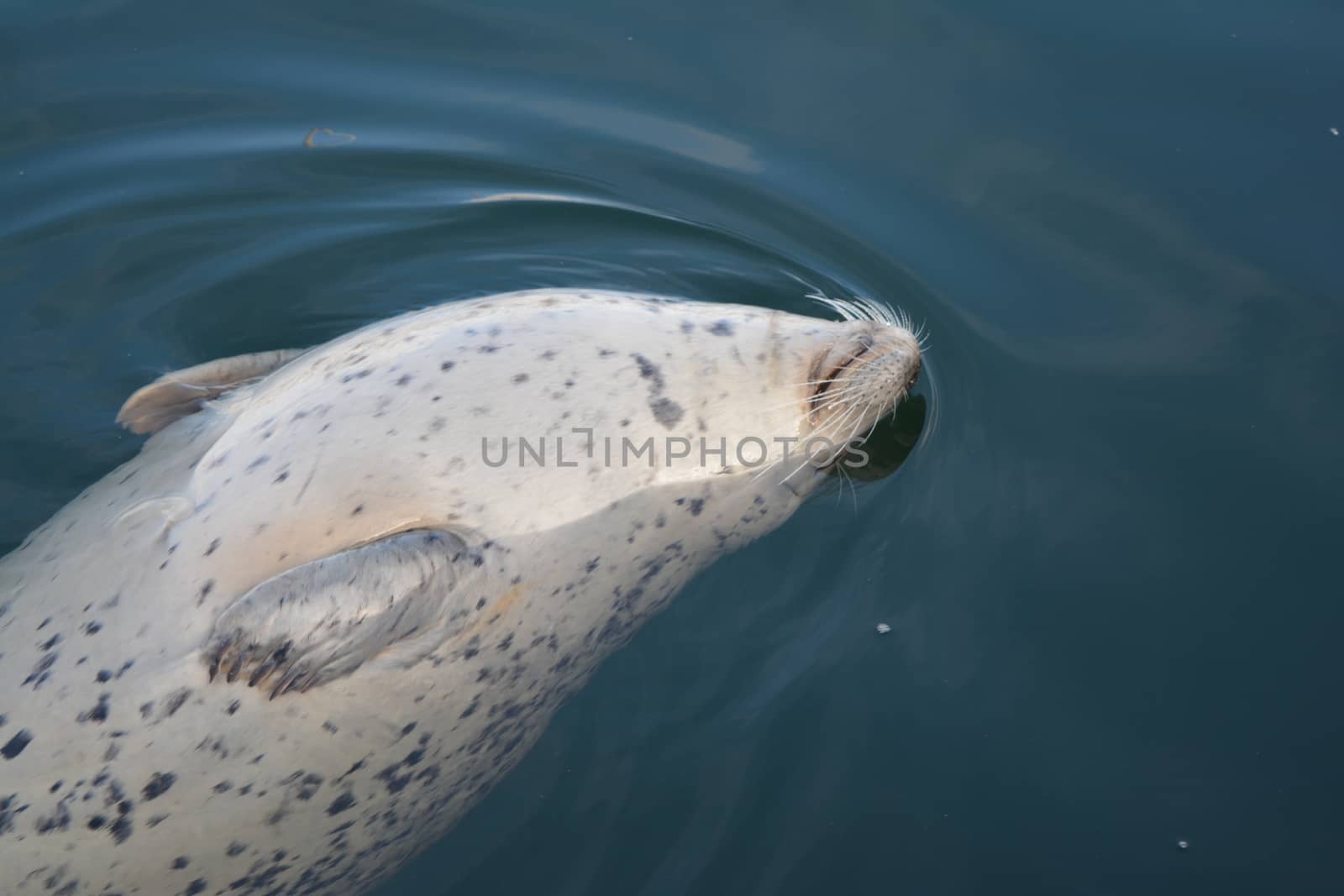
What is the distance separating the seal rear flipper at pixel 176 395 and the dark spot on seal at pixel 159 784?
4.89ft

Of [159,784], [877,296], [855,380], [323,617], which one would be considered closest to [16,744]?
[159,784]

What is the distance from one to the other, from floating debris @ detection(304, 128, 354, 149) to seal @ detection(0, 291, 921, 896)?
7.36ft

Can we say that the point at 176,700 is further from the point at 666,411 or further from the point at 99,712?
the point at 666,411

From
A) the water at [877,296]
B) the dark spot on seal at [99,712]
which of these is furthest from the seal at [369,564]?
the water at [877,296]

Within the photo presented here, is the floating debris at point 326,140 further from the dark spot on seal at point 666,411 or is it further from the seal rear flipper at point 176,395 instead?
the dark spot on seal at point 666,411

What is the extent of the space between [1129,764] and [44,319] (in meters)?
4.81

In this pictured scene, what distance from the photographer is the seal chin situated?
161 inches

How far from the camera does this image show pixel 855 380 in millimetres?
4062

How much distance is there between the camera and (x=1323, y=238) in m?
5.52

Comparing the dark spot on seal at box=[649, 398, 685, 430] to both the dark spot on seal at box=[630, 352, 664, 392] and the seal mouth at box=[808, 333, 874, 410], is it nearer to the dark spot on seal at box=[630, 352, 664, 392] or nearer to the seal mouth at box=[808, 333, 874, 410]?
the dark spot on seal at box=[630, 352, 664, 392]

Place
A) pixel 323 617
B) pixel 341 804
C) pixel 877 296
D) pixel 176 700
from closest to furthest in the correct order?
pixel 323 617, pixel 176 700, pixel 341 804, pixel 877 296

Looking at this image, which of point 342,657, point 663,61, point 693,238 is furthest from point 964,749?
point 663,61

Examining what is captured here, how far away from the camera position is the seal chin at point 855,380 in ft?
13.4

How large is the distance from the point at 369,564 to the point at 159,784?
0.84m
